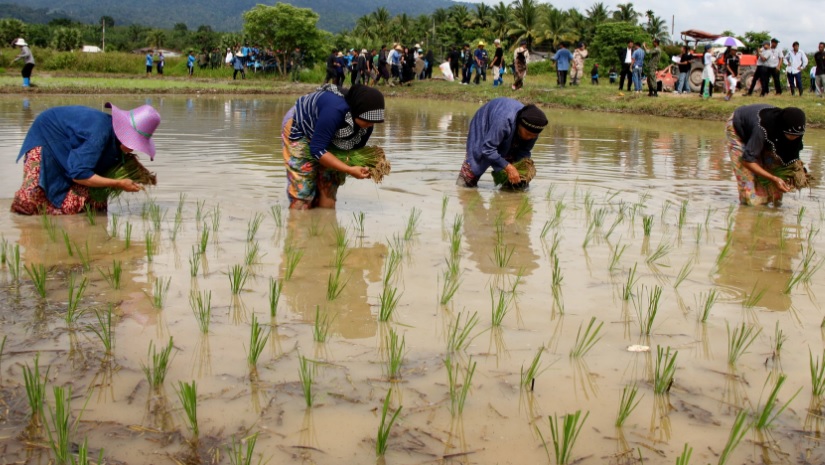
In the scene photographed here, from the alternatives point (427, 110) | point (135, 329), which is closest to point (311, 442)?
point (135, 329)

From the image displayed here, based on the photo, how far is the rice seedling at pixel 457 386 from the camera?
2.50 metres

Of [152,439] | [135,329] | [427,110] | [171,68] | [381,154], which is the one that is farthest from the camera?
[171,68]

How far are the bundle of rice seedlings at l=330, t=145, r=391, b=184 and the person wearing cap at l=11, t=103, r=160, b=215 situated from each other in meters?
1.25

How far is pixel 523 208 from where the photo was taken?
5.72 metres

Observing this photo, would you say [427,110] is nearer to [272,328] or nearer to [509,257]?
[509,257]

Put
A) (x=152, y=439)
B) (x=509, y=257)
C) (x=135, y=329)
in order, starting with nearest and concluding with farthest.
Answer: (x=152, y=439)
(x=135, y=329)
(x=509, y=257)

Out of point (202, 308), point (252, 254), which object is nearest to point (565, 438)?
point (202, 308)

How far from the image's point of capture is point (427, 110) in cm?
1770

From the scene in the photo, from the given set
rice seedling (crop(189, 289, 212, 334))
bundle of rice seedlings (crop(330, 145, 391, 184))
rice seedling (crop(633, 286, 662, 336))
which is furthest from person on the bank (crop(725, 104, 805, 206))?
rice seedling (crop(189, 289, 212, 334))

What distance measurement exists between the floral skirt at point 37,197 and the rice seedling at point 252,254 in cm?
140

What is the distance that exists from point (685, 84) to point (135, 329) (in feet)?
57.9

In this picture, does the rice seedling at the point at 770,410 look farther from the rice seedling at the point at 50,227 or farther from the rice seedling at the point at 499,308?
the rice seedling at the point at 50,227

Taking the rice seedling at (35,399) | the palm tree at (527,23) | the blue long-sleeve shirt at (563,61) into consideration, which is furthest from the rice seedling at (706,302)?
the palm tree at (527,23)

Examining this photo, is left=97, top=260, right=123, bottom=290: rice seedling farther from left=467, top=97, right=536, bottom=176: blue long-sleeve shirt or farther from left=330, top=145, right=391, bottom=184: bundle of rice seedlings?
left=467, top=97, right=536, bottom=176: blue long-sleeve shirt
